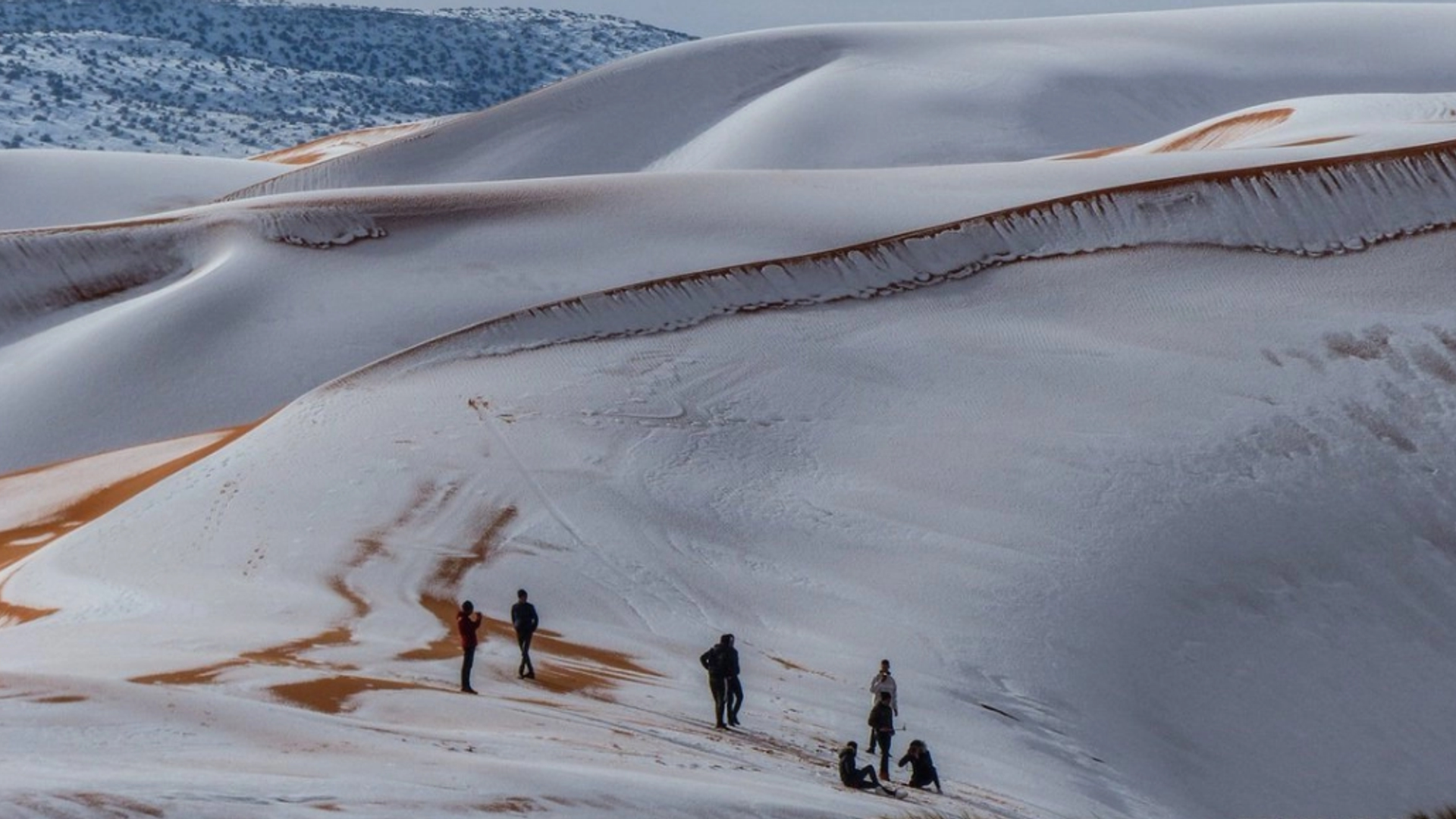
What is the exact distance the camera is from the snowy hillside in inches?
592

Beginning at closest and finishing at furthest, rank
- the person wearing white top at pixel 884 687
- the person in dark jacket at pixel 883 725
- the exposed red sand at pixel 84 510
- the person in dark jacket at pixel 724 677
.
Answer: the person in dark jacket at pixel 883 725
the person wearing white top at pixel 884 687
the person in dark jacket at pixel 724 677
the exposed red sand at pixel 84 510

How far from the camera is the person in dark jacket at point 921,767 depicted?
48.9 ft

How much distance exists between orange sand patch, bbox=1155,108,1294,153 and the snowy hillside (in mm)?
5903

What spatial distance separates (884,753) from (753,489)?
8734mm

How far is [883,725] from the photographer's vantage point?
15297 millimetres

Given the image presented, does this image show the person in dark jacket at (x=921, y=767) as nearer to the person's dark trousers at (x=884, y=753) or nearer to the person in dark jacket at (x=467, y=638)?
the person's dark trousers at (x=884, y=753)

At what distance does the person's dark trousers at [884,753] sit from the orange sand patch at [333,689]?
344 cm

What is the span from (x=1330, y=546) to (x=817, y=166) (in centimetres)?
3800

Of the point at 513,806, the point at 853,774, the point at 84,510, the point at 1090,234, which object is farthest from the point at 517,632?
the point at 1090,234

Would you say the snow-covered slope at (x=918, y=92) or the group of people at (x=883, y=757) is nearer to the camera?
the group of people at (x=883, y=757)

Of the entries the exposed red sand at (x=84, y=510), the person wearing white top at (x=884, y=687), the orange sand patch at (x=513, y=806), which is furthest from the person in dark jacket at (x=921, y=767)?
the exposed red sand at (x=84, y=510)

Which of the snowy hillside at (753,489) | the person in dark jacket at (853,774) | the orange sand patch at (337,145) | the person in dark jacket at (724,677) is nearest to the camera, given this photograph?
the person in dark jacket at (853,774)

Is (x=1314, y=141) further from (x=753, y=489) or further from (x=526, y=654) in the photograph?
(x=526, y=654)

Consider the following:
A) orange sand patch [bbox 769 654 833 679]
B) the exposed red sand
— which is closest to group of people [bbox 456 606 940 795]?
orange sand patch [bbox 769 654 833 679]
